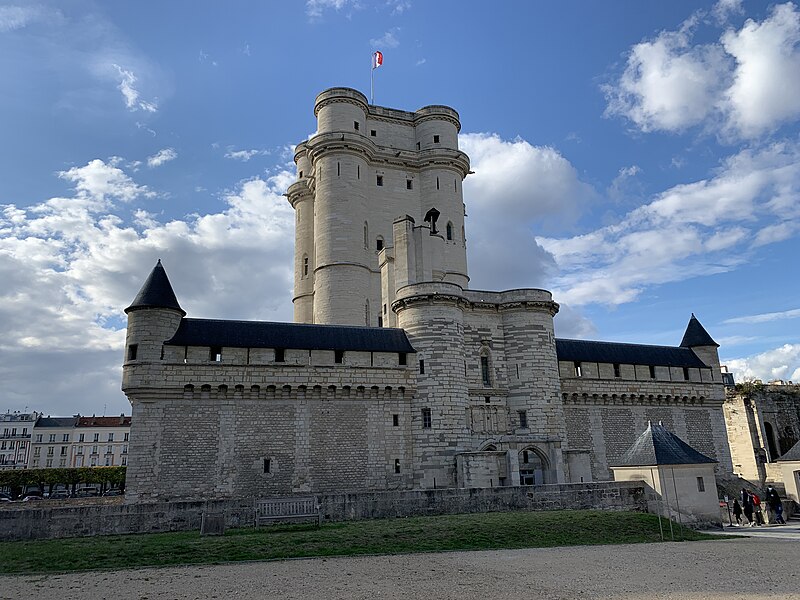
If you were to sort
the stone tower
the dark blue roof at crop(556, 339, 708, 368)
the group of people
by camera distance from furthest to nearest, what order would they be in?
the stone tower → the dark blue roof at crop(556, 339, 708, 368) → the group of people

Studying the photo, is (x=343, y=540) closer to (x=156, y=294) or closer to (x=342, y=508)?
(x=342, y=508)

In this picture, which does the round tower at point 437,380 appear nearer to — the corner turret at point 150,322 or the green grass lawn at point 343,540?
the green grass lawn at point 343,540

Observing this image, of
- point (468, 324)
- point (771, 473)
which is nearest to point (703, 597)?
point (468, 324)

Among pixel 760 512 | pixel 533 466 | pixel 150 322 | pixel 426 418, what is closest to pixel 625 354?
pixel 533 466

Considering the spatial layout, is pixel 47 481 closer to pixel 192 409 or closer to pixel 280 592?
pixel 192 409

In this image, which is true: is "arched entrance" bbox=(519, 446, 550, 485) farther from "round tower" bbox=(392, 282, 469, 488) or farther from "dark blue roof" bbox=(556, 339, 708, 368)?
"dark blue roof" bbox=(556, 339, 708, 368)

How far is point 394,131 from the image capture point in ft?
127

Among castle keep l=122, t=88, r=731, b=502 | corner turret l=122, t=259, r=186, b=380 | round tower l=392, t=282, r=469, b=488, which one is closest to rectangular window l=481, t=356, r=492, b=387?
castle keep l=122, t=88, r=731, b=502

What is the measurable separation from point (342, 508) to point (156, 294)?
11991 mm

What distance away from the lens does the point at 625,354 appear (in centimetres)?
3234

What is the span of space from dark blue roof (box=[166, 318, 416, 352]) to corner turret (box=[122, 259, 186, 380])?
448mm

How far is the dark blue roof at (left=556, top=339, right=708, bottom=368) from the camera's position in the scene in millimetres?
30958

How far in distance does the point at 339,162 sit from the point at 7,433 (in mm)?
57404

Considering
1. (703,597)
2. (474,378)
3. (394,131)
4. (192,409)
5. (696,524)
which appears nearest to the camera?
(703,597)
